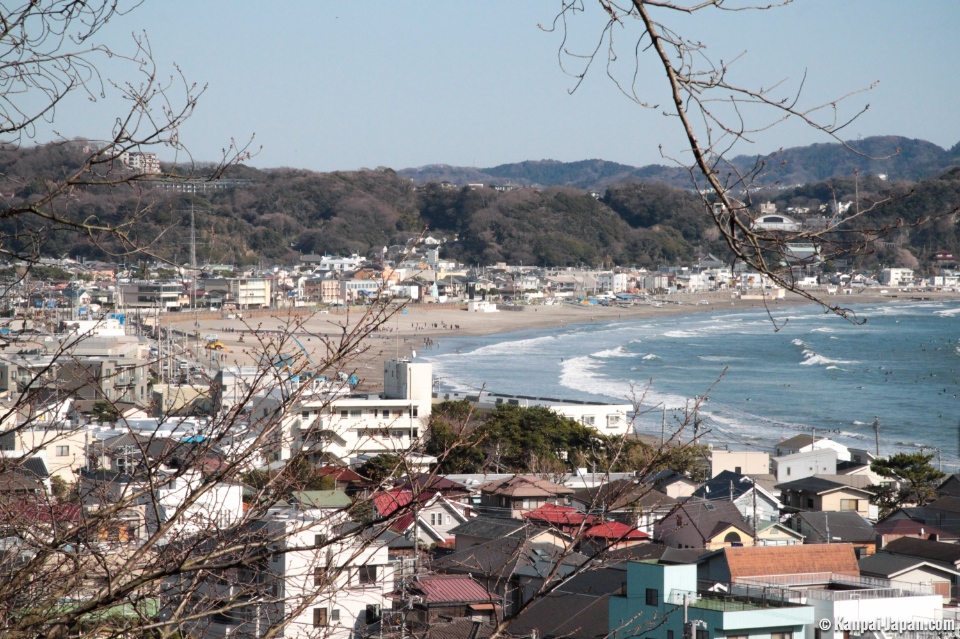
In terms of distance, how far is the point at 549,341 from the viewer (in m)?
30.9

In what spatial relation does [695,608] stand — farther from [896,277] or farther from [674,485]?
[896,277]

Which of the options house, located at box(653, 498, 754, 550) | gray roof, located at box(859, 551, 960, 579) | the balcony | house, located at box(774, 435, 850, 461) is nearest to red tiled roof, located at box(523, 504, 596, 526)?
the balcony

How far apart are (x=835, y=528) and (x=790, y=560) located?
2633 mm

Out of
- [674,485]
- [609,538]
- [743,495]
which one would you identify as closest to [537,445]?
[674,485]

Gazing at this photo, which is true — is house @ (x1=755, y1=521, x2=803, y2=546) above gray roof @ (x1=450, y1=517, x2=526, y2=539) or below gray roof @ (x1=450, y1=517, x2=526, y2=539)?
below

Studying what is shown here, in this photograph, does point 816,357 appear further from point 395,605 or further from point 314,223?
point 314,223

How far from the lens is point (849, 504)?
9.46 meters

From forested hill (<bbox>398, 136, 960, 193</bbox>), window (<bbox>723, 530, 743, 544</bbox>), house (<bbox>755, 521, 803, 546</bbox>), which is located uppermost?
forested hill (<bbox>398, 136, 960, 193</bbox>)

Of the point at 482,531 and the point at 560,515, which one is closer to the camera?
the point at 560,515

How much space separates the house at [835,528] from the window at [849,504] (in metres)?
1.03

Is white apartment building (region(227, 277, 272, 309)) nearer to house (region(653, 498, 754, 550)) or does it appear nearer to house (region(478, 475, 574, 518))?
house (region(478, 475, 574, 518))

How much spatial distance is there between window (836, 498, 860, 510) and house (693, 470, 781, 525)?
567 millimetres

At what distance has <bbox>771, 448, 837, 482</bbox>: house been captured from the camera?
37.5 feet

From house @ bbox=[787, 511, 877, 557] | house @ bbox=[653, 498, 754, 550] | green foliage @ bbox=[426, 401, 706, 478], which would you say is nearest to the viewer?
house @ bbox=[653, 498, 754, 550]
